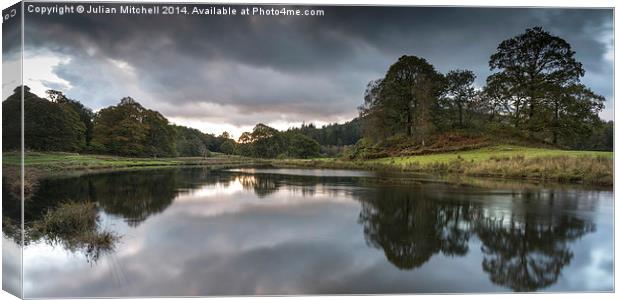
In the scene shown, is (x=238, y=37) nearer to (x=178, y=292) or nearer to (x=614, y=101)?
(x=178, y=292)

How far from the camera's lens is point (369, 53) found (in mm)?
11203

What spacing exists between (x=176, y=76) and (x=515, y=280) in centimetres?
907

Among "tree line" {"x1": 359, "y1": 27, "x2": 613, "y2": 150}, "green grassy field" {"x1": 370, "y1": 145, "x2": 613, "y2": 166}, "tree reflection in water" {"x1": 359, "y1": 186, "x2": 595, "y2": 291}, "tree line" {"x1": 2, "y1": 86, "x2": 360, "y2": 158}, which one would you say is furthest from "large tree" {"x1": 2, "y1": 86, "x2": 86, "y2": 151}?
"green grassy field" {"x1": 370, "y1": 145, "x2": 613, "y2": 166}

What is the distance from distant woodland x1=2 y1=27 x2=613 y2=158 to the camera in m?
10.6

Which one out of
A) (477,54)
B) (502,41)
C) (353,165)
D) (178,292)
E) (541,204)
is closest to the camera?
(178,292)

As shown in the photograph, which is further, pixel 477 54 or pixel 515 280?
pixel 477 54

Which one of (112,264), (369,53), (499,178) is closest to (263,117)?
(369,53)

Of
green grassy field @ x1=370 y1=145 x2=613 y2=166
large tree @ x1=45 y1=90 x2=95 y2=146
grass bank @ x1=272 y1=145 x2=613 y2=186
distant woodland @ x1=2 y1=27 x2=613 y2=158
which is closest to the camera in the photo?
large tree @ x1=45 y1=90 x2=95 y2=146

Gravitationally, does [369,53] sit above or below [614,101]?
above

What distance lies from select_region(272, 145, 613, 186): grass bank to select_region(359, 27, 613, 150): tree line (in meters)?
Result: 0.88

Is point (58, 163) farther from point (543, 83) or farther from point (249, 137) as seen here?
point (543, 83)

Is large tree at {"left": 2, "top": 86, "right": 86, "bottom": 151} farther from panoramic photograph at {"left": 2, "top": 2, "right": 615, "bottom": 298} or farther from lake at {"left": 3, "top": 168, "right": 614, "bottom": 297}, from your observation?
lake at {"left": 3, "top": 168, "right": 614, "bottom": 297}

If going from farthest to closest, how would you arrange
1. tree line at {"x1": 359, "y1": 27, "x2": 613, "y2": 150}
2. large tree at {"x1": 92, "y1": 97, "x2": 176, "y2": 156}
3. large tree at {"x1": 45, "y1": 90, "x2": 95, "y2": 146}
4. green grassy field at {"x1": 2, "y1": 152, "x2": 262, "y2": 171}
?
large tree at {"x1": 92, "y1": 97, "x2": 176, "y2": 156} → tree line at {"x1": 359, "y1": 27, "x2": 613, "y2": 150} → large tree at {"x1": 45, "y1": 90, "x2": 95, "y2": 146} → green grassy field at {"x1": 2, "y1": 152, "x2": 262, "y2": 171}

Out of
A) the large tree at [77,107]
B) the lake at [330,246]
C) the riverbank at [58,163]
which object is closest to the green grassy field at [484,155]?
the lake at [330,246]
